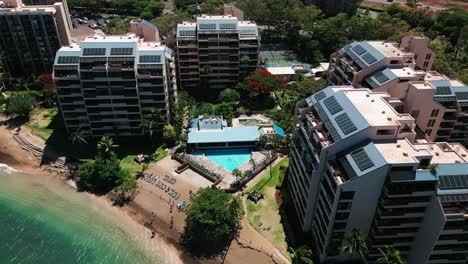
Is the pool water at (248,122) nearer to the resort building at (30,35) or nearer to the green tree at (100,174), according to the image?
the green tree at (100,174)

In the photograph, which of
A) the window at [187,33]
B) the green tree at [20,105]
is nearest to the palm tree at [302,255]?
the window at [187,33]

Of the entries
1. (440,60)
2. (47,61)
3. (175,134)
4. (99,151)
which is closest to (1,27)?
(47,61)

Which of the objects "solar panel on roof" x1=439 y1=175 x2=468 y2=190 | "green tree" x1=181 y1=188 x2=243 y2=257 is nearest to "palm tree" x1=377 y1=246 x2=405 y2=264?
"solar panel on roof" x1=439 y1=175 x2=468 y2=190

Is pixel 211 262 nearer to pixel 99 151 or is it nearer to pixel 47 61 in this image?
pixel 99 151

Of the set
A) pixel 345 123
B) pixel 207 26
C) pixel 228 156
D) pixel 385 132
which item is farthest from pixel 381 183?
pixel 207 26

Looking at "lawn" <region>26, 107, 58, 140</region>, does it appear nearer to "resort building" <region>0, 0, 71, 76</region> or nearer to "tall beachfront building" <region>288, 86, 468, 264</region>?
"resort building" <region>0, 0, 71, 76</region>
